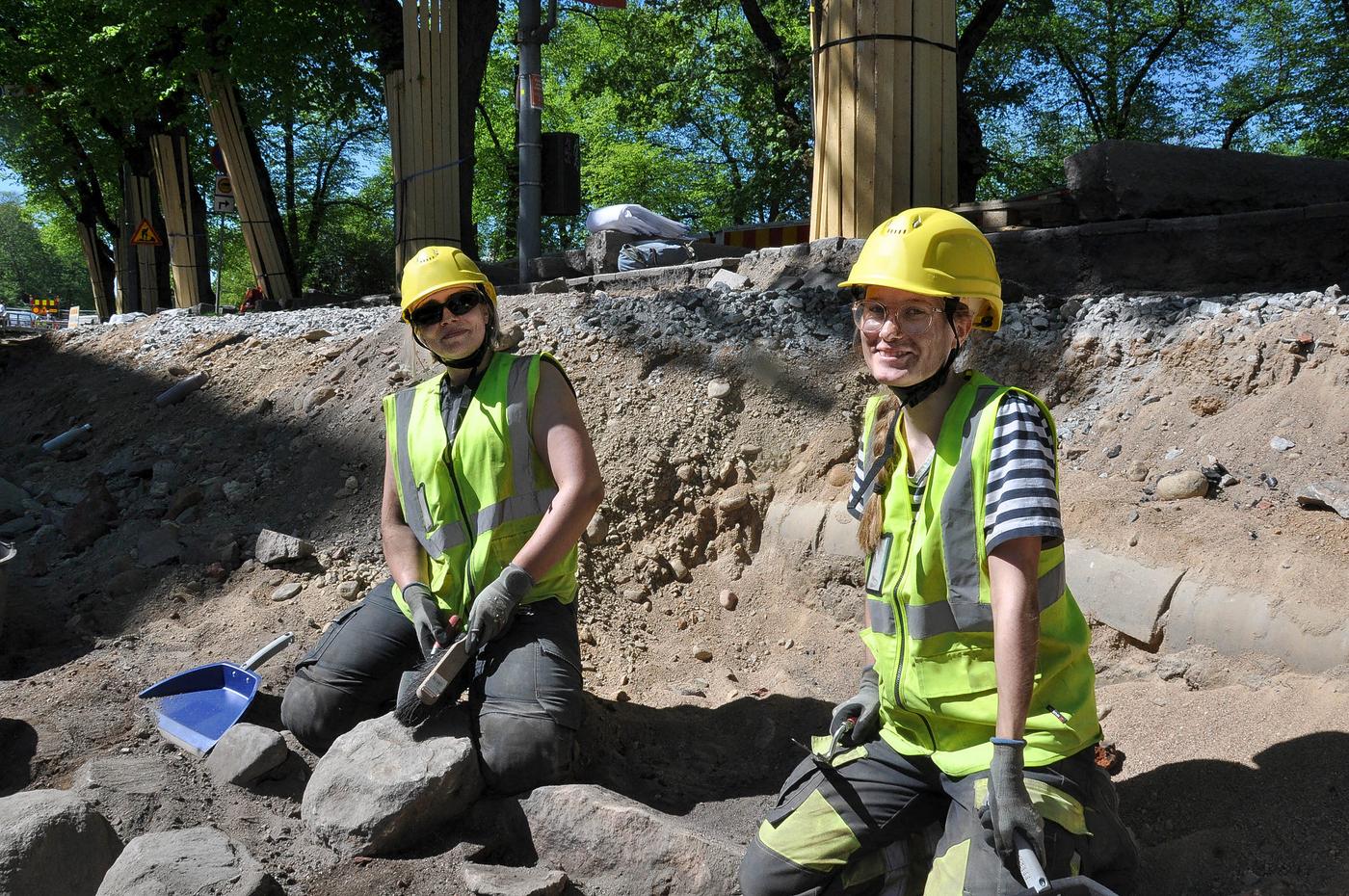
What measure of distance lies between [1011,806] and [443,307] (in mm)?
2265

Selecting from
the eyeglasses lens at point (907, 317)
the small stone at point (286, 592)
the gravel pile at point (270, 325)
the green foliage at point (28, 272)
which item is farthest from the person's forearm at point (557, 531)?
the green foliage at point (28, 272)

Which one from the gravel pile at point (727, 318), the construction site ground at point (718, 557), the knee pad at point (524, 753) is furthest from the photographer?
Result: the gravel pile at point (727, 318)

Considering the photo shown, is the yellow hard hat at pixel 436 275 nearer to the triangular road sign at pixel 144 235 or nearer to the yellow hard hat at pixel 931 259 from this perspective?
the yellow hard hat at pixel 931 259

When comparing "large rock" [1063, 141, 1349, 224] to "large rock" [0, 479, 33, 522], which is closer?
"large rock" [1063, 141, 1349, 224]

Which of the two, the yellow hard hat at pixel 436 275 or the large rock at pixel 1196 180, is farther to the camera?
the large rock at pixel 1196 180

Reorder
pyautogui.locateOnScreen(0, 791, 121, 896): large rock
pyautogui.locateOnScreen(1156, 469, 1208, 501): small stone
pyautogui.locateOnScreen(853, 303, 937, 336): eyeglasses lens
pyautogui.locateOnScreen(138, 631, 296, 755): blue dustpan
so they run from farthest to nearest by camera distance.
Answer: pyautogui.locateOnScreen(1156, 469, 1208, 501): small stone → pyautogui.locateOnScreen(138, 631, 296, 755): blue dustpan → pyautogui.locateOnScreen(0, 791, 121, 896): large rock → pyautogui.locateOnScreen(853, 303, 937, 336): eyeglasses lens

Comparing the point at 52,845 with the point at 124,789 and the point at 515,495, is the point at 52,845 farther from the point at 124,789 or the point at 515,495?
the point at 515,495

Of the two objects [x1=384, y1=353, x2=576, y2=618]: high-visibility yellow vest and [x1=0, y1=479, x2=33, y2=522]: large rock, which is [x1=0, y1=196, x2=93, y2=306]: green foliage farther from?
[x1=384, y1=353, x2=576, y2=618]: high-visibility yellow vest

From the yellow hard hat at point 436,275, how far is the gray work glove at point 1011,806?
6.93 feet

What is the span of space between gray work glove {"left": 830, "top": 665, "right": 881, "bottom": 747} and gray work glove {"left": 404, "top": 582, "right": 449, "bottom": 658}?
4.35 ft

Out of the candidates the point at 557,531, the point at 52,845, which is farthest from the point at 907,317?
the point at 52,845

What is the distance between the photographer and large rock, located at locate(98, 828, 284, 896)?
8.36 ft

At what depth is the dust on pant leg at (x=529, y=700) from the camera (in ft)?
10.2

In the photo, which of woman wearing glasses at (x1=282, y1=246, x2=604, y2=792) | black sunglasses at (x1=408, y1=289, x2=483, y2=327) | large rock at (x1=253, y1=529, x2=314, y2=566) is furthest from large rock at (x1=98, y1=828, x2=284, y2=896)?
large rock at (x1=253, y1=529, x2=314, y2=566)
